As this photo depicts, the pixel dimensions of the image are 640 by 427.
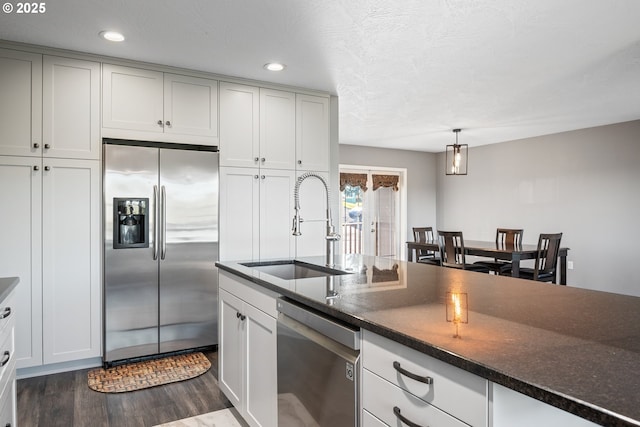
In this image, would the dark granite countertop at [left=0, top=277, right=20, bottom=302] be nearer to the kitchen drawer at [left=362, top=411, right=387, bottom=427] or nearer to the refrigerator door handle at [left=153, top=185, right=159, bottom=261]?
the kitchen drawer at [left=362, top=411, right=387, bottom=427]

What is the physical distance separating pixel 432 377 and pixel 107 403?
2370 millimetres

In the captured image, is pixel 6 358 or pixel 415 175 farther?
pixel 415 175

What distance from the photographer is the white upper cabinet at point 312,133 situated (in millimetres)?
4043

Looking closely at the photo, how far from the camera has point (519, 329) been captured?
3.58ft

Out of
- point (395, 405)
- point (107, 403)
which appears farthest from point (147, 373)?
point (395, 405)

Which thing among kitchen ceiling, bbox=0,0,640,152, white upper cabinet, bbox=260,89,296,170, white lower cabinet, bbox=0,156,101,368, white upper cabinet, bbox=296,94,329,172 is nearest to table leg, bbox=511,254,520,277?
kitchen ceiling, bbox=0,0,640,152

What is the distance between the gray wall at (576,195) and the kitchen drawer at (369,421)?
217 inches

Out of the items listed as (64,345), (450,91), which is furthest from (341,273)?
Answer: (450,91)

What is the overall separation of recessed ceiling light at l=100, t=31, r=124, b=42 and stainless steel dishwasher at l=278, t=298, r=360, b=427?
2254mm

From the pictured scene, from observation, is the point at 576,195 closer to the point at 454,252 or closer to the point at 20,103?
the point at 454,252

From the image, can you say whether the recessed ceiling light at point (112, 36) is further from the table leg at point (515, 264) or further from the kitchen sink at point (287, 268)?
the table leg at point (515, 264)

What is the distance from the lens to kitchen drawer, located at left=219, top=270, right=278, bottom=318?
185 centimetres

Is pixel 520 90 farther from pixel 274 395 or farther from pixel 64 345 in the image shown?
pixel 64 345

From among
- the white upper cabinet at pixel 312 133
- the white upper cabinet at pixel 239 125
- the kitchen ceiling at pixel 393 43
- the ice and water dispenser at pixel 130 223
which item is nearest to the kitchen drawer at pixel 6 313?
the ice and water dispenser at pixel 130 223
